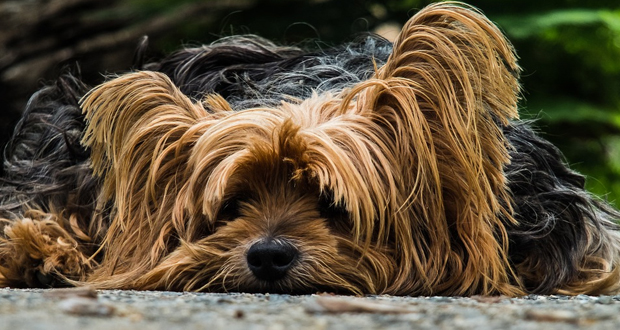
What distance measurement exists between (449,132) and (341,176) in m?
0.55

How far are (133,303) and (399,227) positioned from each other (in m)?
1.47

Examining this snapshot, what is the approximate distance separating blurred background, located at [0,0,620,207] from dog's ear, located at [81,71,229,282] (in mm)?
4480

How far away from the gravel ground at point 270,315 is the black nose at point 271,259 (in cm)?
56

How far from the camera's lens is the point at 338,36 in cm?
960

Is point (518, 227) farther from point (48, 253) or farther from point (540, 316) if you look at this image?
point (48, 253)

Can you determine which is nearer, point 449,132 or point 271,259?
point 271,259

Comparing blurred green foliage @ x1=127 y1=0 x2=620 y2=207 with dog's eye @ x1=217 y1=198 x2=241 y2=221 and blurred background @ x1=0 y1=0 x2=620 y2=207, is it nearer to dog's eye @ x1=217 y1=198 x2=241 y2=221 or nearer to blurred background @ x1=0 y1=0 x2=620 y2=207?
blurred background @ x1=0 y1=0 x2=620 y2=207

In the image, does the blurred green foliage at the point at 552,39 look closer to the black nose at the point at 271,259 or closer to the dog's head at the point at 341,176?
Result: the dog's head at the point at 341,176

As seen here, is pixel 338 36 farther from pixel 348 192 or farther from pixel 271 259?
pixel 271 259

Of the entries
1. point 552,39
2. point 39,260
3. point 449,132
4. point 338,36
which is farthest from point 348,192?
point 552,39

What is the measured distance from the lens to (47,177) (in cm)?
584

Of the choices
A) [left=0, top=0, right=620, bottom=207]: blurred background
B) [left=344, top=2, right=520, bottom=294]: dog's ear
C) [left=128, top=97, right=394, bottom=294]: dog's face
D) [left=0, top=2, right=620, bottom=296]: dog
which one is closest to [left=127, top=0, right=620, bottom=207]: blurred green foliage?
[left=0, top=0, right=620, bottom=207]: blurred background

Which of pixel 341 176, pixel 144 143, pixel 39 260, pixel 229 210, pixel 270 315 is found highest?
pixel 144 143

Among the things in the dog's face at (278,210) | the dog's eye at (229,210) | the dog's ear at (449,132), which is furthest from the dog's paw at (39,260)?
the dog's ear at (449,132)
